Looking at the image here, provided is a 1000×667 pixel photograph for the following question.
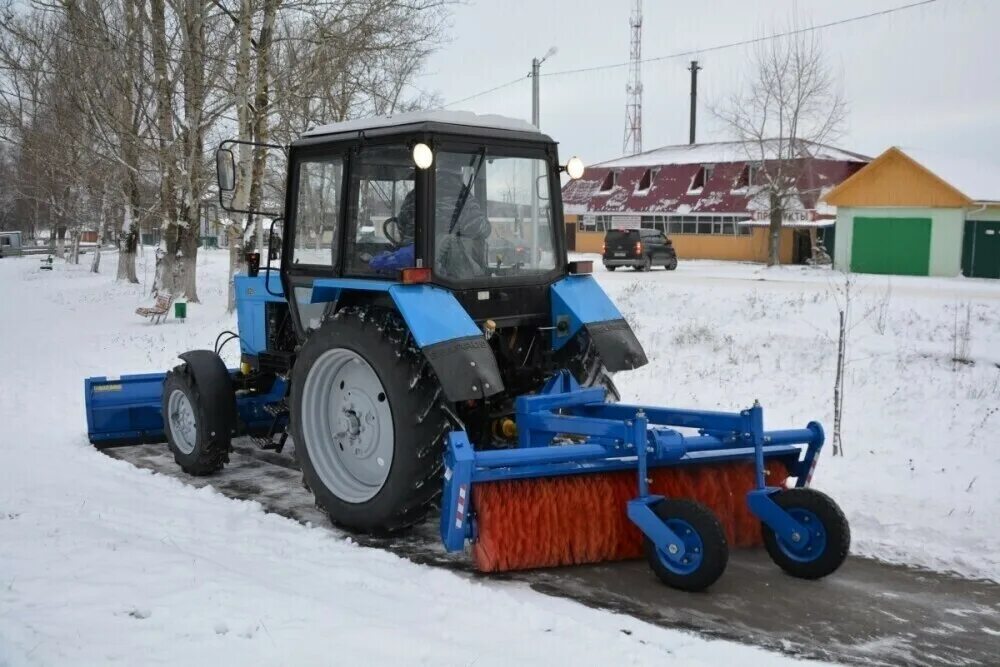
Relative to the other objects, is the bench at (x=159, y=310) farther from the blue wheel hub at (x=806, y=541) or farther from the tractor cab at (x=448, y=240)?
the blue wheel hub at (x=806, y=541)

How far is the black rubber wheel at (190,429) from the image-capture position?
22.4ft

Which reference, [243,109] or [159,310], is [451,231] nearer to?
[243,109]

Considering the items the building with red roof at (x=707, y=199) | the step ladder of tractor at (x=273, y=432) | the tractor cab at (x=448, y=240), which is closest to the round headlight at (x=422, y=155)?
the tractor cab at (x=448, y=240)

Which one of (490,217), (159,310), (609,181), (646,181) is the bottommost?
(159,310)

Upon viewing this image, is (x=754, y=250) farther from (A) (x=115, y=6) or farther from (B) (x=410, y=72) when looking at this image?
(A) (x=115, y=6)

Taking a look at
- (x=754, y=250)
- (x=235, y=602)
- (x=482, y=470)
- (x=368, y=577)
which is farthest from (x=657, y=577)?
(x=754, y=250)

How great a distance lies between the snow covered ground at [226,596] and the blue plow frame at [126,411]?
308 millimetres

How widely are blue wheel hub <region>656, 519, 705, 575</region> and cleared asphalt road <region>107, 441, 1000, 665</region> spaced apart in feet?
0.42

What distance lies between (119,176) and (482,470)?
73.1 ft

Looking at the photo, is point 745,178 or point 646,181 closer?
point 745,178

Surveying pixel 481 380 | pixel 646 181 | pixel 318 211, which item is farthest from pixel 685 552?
pixel 646 181

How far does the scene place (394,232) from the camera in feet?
18.4

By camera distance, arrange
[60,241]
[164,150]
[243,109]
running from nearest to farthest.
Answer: [243,109], [164,150], [60,241]

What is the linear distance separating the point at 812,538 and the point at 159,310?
1542 cm
